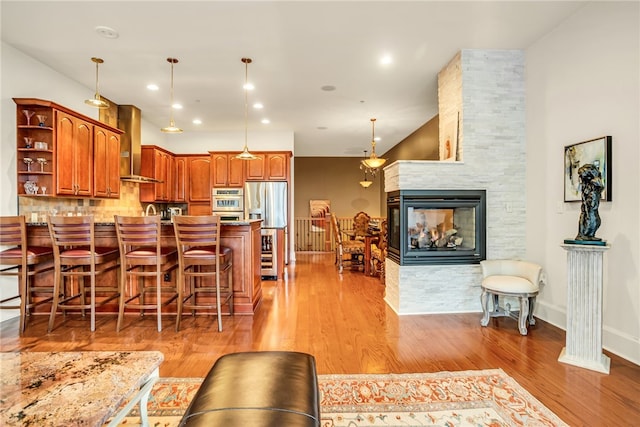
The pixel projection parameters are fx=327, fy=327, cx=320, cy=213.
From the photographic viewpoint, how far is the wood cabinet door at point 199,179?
7277 millimetres

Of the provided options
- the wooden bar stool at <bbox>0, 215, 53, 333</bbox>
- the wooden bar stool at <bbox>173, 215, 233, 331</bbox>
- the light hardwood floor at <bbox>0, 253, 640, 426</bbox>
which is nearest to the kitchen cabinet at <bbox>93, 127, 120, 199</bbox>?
the wooden bar stool at <bbox>0, 215, 53, 333</bbox>

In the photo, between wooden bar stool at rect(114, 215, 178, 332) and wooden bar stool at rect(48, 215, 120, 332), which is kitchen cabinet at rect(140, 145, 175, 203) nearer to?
wooden bar stool at rect(48, 215, 120, 332)

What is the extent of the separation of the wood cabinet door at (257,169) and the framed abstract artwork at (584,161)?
5.37 m

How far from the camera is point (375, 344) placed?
286 centimetres

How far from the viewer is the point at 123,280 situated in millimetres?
3207

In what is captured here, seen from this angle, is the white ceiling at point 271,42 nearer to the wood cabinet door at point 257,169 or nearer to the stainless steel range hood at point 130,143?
the stainless steel range hood at point 130,143

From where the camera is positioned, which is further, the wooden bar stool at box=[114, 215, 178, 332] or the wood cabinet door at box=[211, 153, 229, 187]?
the wood cabinet door at box=[211, 153, 229, 187]

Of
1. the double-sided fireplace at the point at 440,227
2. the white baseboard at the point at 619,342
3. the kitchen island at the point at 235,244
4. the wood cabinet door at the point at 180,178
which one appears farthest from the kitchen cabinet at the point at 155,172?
the white baseboard at the point at 619,342

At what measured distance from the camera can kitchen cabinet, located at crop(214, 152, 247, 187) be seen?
7.09 m

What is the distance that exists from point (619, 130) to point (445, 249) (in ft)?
6.10

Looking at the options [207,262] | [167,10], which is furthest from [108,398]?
[167,10]

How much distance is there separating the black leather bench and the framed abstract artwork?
2891 millimetres

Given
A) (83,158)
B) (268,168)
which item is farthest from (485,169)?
(83,158)

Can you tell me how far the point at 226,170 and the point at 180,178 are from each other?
109cm
